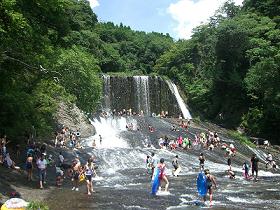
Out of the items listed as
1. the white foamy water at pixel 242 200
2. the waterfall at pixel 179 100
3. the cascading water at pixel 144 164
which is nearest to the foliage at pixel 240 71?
the waterfall at pixel 179 100

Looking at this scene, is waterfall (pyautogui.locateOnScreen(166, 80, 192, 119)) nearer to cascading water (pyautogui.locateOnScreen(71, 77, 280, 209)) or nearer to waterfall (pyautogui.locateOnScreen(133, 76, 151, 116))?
cascading water (pyautogui.locateOnScreen(71, 77, 280, 209))

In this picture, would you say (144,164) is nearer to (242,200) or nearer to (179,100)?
(242,200)

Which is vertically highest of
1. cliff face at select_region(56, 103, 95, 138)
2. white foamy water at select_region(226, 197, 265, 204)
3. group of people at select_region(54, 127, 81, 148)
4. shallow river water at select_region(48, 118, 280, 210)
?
cliff face at select_region(56, 103, 95, 138)

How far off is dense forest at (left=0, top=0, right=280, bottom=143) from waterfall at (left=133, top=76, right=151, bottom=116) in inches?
205

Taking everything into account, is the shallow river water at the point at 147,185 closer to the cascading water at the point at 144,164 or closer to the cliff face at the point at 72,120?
the cascading water at the point at 144,164

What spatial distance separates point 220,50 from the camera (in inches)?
2258

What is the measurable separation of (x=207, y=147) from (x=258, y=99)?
18.2 metres

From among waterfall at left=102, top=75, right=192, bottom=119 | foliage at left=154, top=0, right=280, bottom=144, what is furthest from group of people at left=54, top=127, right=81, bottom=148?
foliage at left=154, top=0, right=280, bottom=144

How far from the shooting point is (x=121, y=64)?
81.5 m

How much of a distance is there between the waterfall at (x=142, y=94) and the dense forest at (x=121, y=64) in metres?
5.20

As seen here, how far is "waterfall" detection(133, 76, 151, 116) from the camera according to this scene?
5859cm

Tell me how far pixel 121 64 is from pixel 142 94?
2358cm

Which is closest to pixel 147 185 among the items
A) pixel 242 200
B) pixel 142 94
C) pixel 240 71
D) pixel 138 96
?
pixel 242 200

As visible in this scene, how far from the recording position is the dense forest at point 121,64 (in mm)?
19750
